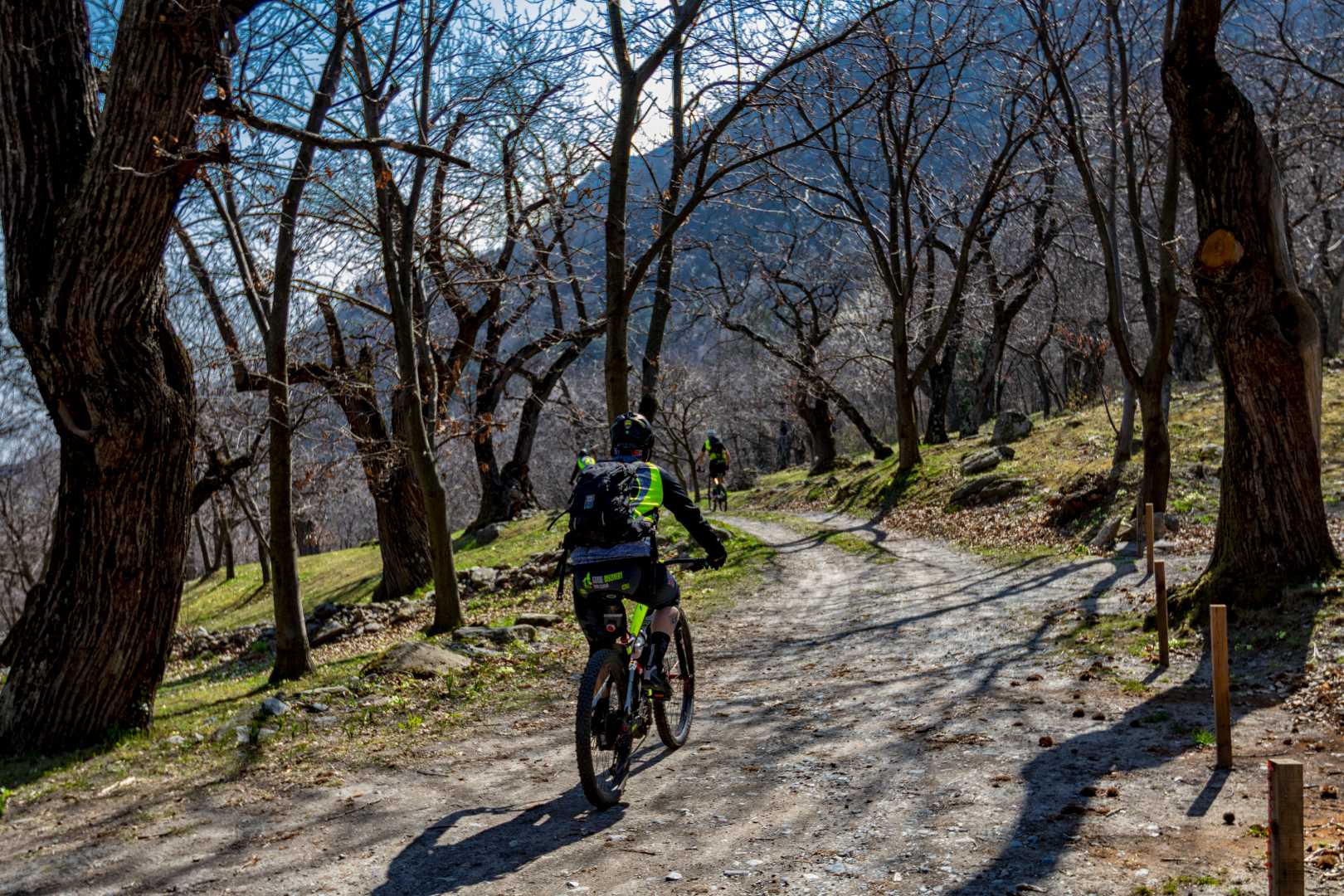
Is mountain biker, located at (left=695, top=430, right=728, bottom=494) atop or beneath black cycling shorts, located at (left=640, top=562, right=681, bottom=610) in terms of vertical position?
atop

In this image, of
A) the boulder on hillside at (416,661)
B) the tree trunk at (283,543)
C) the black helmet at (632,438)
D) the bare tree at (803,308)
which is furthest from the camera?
the bare tree at (803,308)

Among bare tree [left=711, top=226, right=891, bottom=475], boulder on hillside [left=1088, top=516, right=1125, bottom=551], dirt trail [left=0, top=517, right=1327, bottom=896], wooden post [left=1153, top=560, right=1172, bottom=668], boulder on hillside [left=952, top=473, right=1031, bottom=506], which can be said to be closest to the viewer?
dirt trail [left=0, top=517, right=1327, bottom=896]

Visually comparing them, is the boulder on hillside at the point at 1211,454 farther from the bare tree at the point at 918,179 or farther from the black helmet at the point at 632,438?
the black helmet at the point at 632,438

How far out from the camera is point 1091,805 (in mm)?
4953

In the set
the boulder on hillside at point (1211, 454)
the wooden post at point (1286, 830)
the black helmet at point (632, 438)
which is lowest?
the wooden post at point (1286, 830)

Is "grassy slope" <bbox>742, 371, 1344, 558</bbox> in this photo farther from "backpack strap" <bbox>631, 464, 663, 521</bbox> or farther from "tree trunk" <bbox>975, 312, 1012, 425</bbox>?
"backpack strap" <bbox>631, 464, 663, 521</bbox>

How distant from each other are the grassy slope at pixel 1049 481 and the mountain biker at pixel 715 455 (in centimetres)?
265

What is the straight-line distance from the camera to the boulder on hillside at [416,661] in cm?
949

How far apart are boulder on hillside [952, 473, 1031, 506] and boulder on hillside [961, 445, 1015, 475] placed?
3.54 ft

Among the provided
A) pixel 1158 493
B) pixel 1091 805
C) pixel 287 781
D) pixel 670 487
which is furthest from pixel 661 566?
pixel 1158 493

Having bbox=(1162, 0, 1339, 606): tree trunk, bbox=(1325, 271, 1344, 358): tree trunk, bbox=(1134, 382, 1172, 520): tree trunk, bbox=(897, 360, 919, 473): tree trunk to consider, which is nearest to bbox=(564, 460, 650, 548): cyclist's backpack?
bbox=(1162, 0, 1339, 606): tree trunk

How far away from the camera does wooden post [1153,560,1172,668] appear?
25.2ft

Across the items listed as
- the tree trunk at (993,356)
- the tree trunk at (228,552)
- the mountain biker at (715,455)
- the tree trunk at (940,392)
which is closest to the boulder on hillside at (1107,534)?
the mountain biker at (715,455)

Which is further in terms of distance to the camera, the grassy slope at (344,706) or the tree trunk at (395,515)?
the tree trunk at (395,515)
